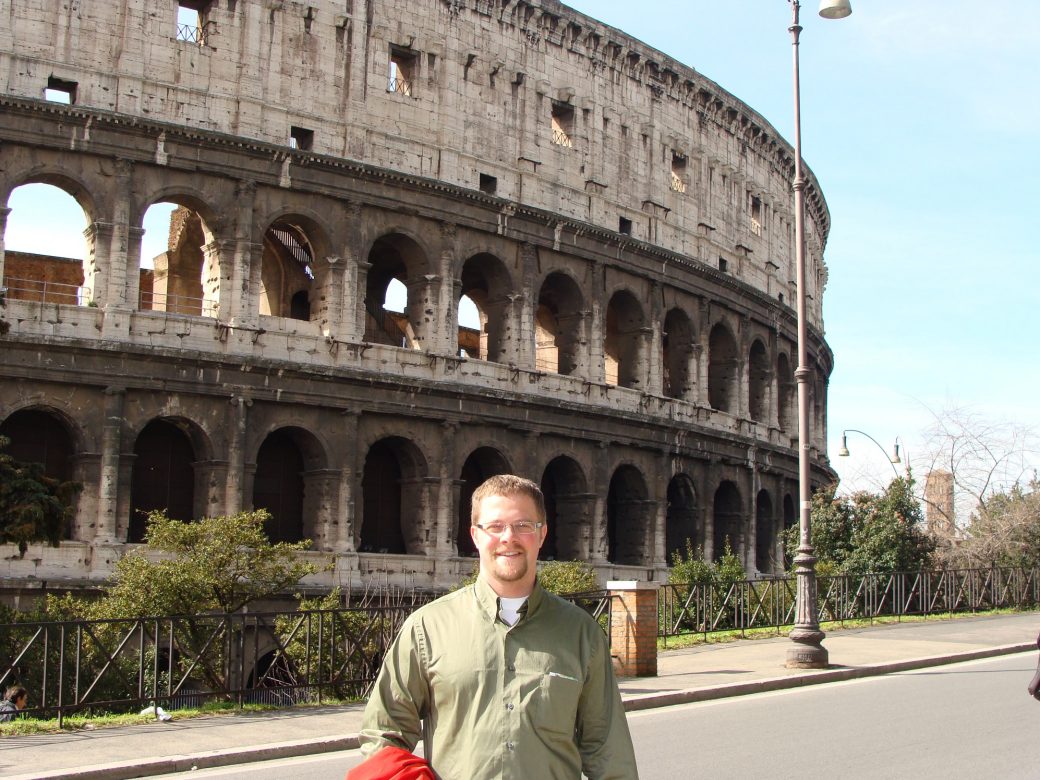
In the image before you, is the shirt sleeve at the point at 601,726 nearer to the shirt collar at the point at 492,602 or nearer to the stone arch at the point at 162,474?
the shirt collar at the point at 492,602

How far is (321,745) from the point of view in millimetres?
12516

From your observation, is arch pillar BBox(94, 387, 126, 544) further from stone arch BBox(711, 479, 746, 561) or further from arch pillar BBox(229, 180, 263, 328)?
stone arch BBox(711, 479, 746, 561)

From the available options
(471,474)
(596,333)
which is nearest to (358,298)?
(471,474)

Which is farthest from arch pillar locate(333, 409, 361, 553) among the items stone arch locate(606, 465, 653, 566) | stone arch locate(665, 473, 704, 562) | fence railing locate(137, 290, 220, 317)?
stone arch locate(665, 473, 704, 562)

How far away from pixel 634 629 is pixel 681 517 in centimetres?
1985

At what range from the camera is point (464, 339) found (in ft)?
122

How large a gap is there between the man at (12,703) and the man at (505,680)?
10.0 metres

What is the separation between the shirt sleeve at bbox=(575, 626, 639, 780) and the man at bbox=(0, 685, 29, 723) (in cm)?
1024

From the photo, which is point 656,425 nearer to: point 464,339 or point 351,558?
point 464,339

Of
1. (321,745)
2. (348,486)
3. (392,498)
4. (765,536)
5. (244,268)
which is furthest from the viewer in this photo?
(765,536)

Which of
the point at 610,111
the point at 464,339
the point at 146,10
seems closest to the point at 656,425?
the point at 464,339

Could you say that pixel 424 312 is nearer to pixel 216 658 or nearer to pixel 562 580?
pixel 562 580

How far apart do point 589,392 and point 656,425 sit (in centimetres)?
258

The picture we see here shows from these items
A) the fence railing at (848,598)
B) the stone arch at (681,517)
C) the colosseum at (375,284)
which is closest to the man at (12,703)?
the colosseum at (375,284)
